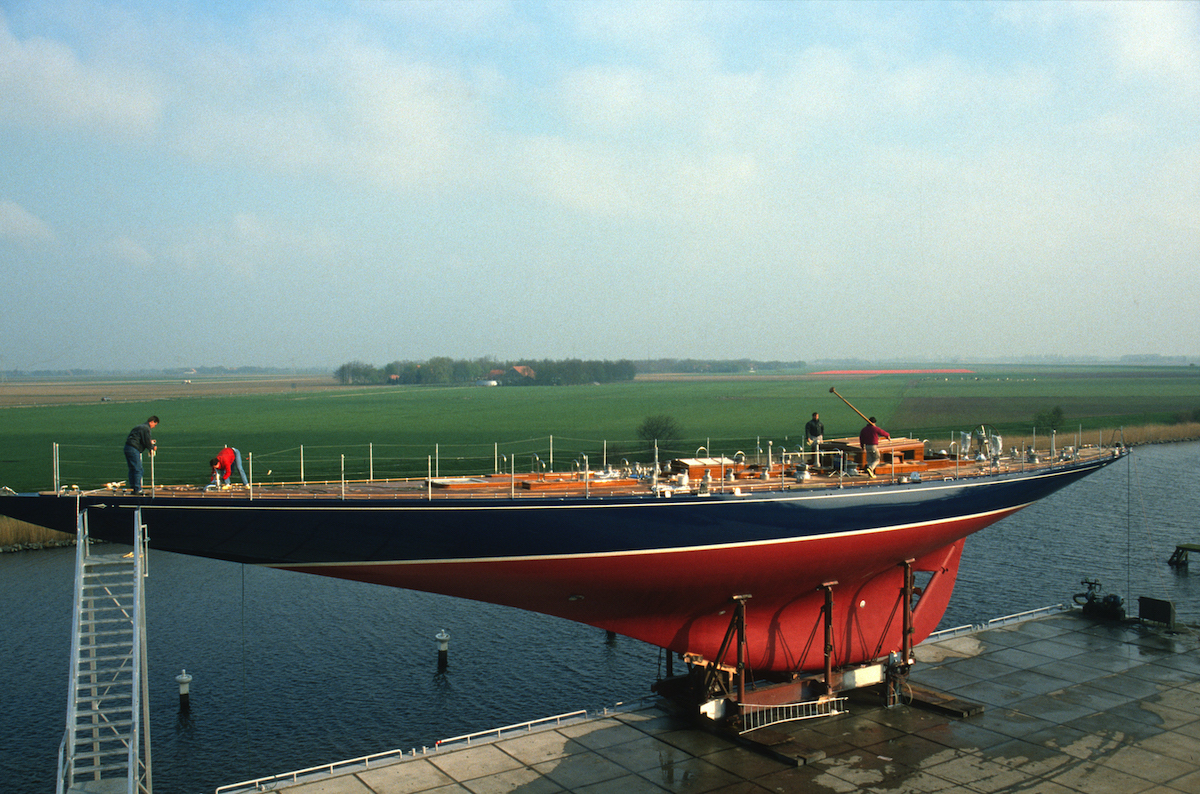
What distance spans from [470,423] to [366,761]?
79.5m

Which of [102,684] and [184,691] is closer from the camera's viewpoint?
[102,684]

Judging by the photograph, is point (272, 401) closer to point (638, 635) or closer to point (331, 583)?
point (331, 583)

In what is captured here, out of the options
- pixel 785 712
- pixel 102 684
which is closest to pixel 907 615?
pixel 785 712

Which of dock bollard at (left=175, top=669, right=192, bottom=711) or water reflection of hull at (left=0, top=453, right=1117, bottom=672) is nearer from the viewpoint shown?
water reflection of hull at (left=0, top=453, right=1117, bottom=672)

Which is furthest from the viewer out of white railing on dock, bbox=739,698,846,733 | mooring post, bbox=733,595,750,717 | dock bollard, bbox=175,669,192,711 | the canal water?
dock bollard, bbox=175,669,192,711

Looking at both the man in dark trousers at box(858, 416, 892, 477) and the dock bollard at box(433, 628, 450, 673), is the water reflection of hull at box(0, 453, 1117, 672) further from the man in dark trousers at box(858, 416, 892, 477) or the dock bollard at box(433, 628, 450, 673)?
the dock bollard at box(433, 628, 450, 673)

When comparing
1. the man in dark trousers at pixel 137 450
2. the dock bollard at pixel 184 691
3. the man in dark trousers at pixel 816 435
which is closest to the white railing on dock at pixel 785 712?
the man in dark trousers at pixel 816 435

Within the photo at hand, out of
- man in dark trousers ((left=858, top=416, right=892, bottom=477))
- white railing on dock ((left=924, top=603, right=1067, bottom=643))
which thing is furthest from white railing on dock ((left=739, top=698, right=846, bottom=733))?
white railing on dock ((left=924, top=603, right=1067, bottom=643))

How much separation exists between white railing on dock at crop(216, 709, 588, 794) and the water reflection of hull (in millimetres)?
2741

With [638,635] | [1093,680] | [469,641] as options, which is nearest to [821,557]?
[638,635]

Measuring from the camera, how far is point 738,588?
15883 mm

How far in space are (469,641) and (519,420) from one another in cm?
7148

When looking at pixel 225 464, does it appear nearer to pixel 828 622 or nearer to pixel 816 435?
pixel 828 622

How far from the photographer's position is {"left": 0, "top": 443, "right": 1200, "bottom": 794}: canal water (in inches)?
762
